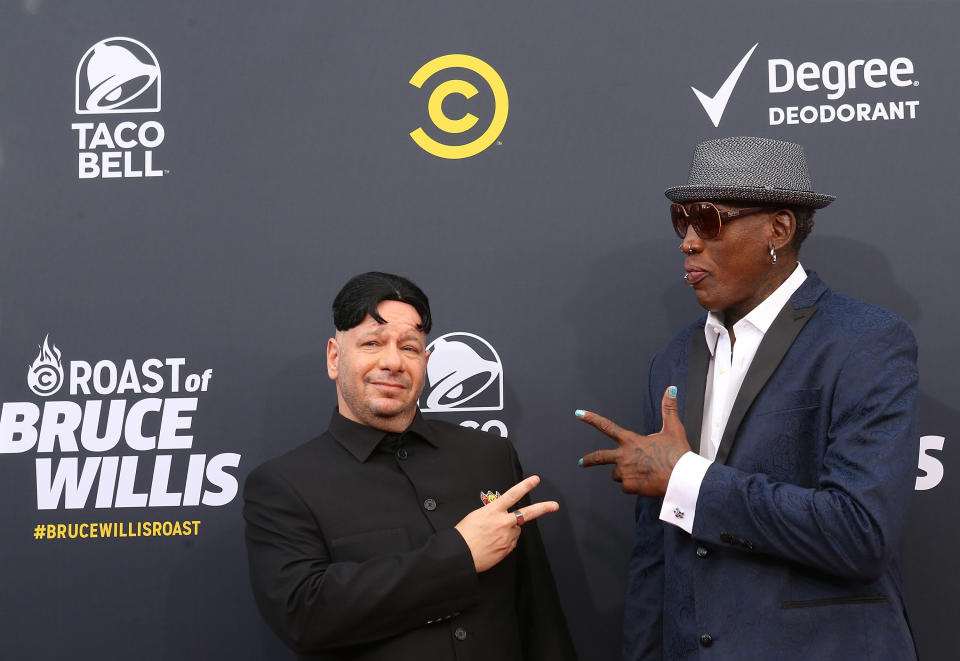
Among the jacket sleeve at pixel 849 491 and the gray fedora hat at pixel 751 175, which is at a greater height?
the gray fedora hat at pixel 751 175

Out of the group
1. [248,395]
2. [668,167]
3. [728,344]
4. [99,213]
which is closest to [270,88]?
[99,213]

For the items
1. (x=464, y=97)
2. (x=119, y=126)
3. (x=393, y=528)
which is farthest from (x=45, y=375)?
(x=464, y=97)

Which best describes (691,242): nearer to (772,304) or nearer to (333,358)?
(772,304)

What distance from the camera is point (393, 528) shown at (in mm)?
2023

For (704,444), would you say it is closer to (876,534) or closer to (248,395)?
(876,534)

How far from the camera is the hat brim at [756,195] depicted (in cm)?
203

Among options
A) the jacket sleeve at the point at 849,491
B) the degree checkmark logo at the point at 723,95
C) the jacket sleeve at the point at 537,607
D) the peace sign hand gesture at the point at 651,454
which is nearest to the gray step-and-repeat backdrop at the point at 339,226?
the degree checkmark logo at the point at 723,95

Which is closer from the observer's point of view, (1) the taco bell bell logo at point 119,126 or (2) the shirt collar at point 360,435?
(2) the shirt collar at point 360,435

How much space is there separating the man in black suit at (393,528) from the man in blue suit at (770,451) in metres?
0.28

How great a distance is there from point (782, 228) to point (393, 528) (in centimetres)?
107

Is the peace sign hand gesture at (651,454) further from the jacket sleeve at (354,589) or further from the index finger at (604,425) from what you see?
the jacket sleeve at (354,589)

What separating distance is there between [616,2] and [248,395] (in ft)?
5.13

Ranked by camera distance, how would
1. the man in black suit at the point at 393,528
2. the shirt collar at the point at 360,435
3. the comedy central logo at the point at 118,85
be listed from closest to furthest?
1. the man in black suit at the point at 393,528
2. the shirt collar at the point at 360,435
3. the comedy central logo at the point at 118,85

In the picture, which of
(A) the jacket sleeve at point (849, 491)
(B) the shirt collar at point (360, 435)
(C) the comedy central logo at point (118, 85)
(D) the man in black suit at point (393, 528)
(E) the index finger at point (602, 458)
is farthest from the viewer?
(C) the comedy central logo at point (118, 85)
